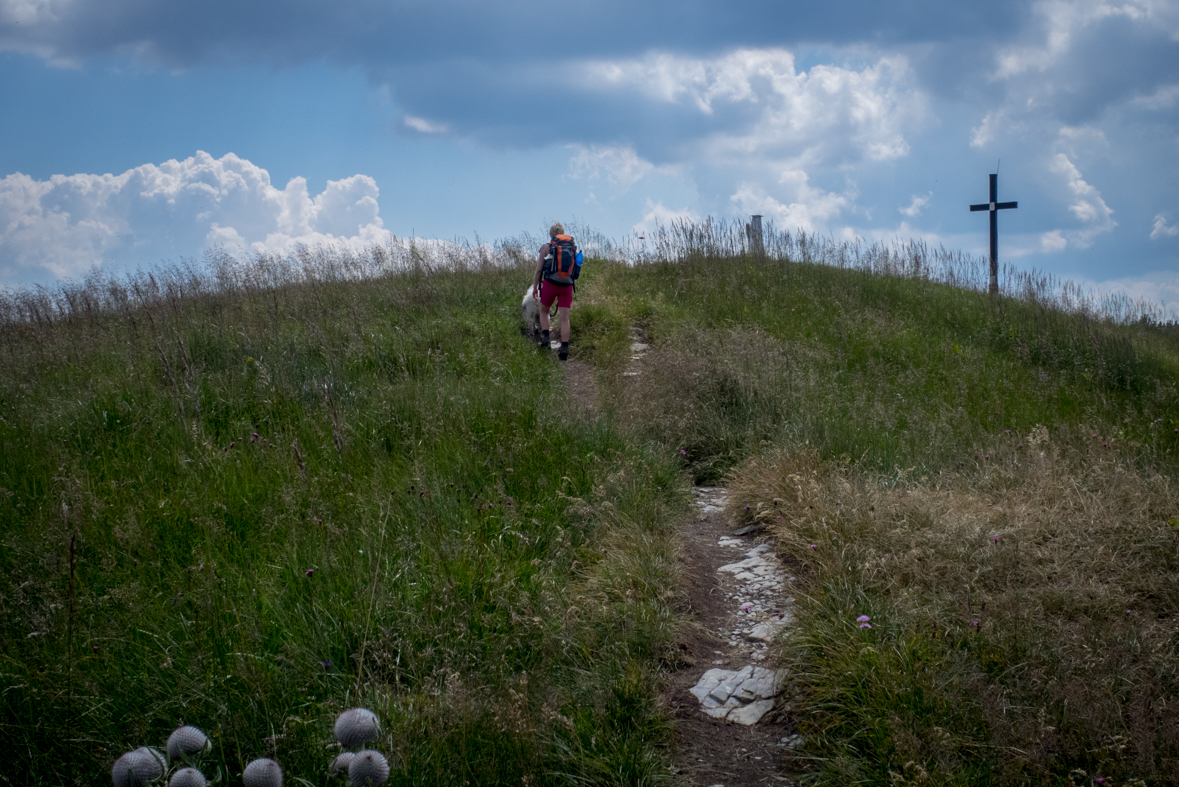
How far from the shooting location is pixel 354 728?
1617 millimetres

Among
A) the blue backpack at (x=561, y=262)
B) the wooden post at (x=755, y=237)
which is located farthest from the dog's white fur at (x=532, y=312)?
the wooden post at (x=755, y=237)

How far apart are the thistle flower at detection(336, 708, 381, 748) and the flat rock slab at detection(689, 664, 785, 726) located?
1698mm

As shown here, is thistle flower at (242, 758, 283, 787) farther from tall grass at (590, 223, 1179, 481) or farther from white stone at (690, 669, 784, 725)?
tall grass at (590, 223, 1179, 481)

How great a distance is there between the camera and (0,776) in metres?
2.13

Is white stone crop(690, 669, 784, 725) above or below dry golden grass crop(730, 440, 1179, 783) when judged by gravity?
below

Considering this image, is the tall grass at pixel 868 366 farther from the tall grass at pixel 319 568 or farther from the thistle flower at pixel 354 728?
the thistle flower at pixel 354 728

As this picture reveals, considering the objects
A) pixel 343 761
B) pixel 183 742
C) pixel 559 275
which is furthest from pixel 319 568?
pixel 559 275

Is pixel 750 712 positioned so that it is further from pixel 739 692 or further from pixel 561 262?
pixel 561 262

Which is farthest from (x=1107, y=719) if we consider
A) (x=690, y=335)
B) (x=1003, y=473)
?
(x=690, y=335)

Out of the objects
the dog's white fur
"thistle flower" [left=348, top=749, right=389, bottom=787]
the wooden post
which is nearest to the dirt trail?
"thistle flower" [left=348, top=749, right=389, bottom=787]

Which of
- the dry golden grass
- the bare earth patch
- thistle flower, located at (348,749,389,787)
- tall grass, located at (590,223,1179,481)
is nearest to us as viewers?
thistle flower, located at (348,749,389,787)

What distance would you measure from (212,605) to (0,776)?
797mm

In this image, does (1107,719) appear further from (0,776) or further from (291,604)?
(0,776)

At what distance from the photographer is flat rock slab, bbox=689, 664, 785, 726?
2844 mm
